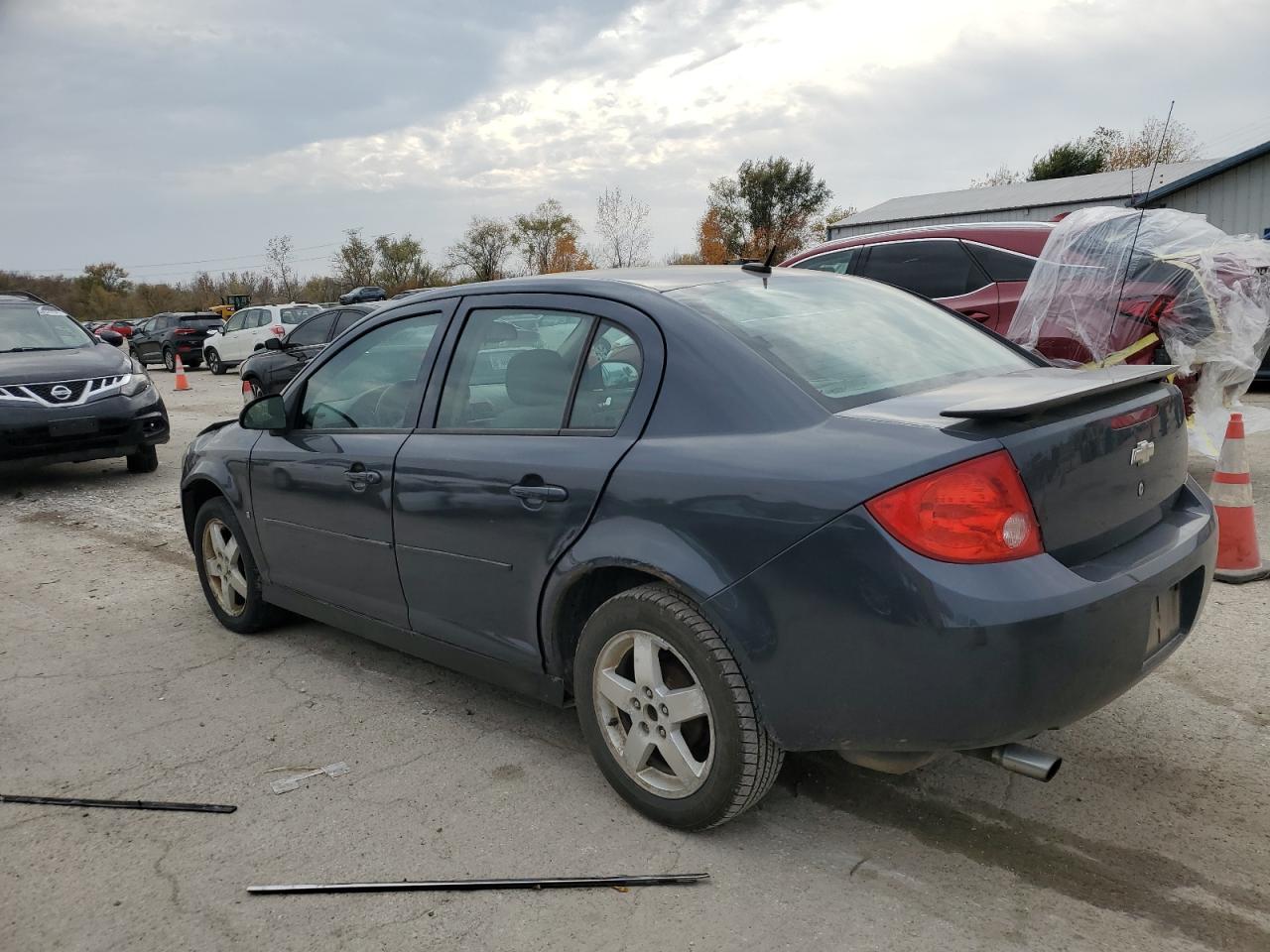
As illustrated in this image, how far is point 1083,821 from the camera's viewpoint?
2730 mm

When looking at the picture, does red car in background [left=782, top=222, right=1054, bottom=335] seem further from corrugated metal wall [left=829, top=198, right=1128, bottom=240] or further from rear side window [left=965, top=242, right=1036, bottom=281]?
corrugated metal wall [left=829, top=198, right=1128, bottom=240]

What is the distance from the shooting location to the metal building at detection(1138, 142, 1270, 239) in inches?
848

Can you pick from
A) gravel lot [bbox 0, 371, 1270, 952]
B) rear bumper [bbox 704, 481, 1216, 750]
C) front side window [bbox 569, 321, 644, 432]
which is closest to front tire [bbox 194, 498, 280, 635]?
gravel lot [bbox 0, 371, 1270, 952]

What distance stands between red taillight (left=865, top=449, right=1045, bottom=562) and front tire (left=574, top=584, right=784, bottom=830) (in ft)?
1.91

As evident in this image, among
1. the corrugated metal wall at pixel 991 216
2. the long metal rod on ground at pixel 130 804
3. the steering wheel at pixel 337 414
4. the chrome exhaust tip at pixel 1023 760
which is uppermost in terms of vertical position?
the corrugated metal wall at pixel 991 216

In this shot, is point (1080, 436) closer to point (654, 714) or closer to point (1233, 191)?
point (654, 714)

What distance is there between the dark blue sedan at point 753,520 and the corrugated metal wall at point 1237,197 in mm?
22470

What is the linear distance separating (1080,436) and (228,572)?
3.83 metres

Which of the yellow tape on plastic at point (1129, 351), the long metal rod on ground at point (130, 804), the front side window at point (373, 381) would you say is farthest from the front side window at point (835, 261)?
the long metal rod on ground at point (130, 804)

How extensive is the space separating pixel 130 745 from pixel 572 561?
1959mm

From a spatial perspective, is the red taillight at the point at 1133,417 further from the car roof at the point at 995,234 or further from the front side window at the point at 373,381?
the car roof at the point at 995,234

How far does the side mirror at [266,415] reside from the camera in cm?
404

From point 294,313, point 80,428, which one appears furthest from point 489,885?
point 294,313

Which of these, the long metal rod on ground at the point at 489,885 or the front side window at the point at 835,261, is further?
the front side window at the point at 835,261
